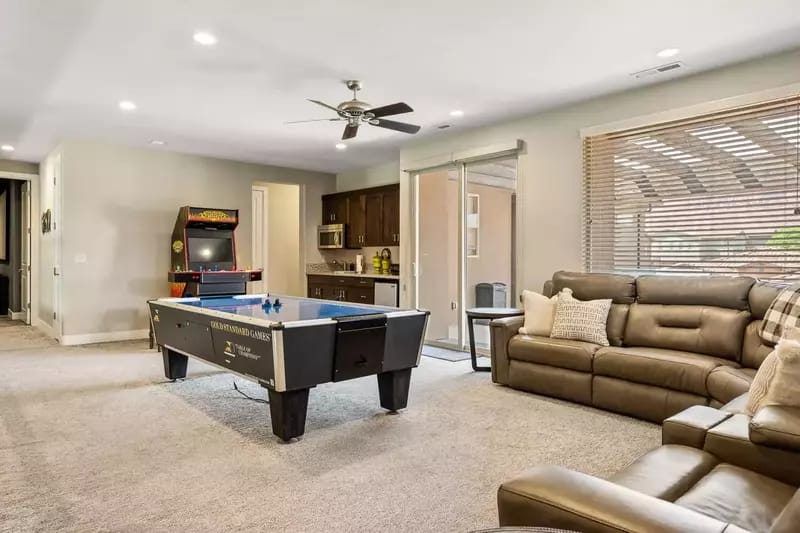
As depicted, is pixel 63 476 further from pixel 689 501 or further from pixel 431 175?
pixel 431 175

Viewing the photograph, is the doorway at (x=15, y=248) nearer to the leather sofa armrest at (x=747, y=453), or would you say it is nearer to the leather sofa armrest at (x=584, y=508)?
the leather sofa armrest at (x=584, y=508)

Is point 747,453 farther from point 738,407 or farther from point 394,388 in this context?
point 394,388

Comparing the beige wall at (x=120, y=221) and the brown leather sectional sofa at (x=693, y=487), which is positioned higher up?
the beige wall at (x=120, y=221)

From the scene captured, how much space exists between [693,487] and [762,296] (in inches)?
93.7

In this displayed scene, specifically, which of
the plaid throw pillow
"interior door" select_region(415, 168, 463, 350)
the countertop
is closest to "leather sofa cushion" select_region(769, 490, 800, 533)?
the plaid throw pillow

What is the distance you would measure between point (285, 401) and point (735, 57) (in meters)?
4.02

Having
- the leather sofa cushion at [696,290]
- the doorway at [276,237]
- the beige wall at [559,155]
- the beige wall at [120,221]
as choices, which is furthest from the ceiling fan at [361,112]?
the doorway at [276,237]

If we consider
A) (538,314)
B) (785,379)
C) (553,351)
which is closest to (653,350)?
(553,351)

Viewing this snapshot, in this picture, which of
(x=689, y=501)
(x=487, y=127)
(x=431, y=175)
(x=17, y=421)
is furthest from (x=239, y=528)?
(x=431, y=175)

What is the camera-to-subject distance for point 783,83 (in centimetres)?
376

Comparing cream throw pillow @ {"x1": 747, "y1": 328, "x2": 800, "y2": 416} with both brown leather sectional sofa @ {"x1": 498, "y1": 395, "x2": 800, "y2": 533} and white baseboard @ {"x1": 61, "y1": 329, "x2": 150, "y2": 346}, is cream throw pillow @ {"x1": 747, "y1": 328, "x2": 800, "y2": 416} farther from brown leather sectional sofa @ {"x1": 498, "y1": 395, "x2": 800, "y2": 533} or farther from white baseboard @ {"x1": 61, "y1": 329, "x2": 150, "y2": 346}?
white baseboard @ {"x1": 61, "y1": 329, "x2": 150, "y2": 346}

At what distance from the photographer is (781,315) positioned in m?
3.17

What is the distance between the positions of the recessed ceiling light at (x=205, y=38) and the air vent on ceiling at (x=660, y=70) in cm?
322

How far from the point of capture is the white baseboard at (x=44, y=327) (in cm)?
713
